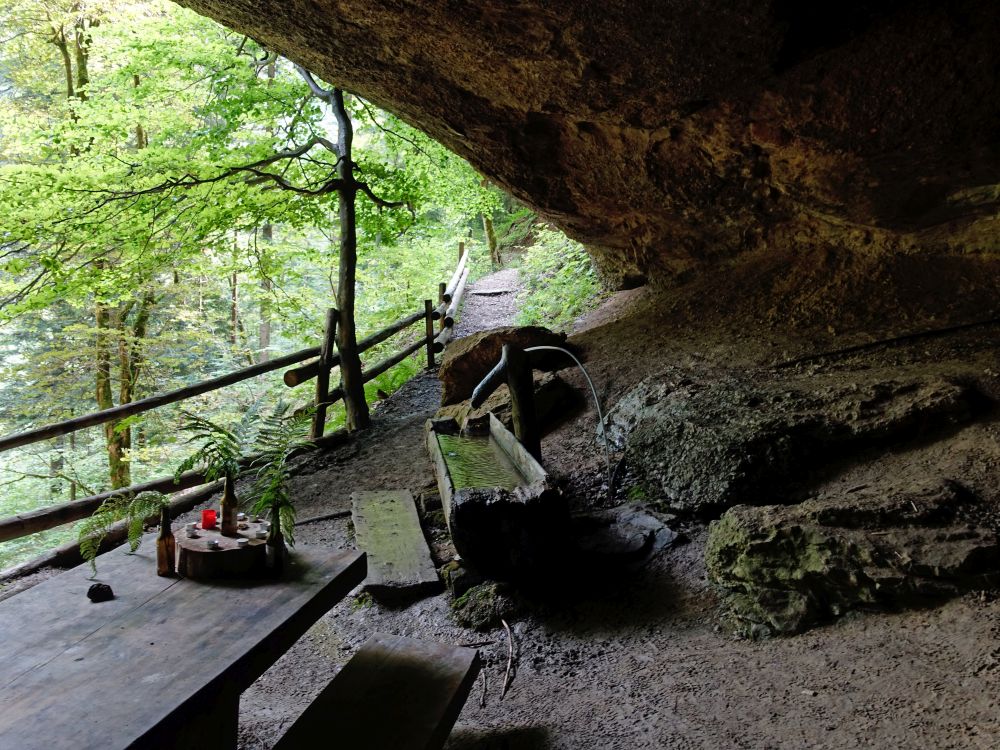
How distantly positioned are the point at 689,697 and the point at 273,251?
29.4 ft

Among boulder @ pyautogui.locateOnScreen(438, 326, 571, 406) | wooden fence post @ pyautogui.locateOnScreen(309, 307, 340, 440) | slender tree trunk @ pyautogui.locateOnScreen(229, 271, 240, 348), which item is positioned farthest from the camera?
slender tree trunk @ pyautogui.locateOnScreen(229, 271, 240, 348)

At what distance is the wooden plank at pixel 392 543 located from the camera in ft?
13.6

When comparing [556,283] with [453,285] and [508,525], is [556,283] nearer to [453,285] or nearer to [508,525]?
[453,285]

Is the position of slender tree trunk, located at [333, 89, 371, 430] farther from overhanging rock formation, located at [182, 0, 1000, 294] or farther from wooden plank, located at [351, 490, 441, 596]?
wooden plank, located at [351, 490, 441, 596]

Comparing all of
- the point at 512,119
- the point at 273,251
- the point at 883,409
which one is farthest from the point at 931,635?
the point at 273,251

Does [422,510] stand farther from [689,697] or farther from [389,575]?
[689,697]

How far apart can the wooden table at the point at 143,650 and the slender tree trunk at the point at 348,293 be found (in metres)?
5.29

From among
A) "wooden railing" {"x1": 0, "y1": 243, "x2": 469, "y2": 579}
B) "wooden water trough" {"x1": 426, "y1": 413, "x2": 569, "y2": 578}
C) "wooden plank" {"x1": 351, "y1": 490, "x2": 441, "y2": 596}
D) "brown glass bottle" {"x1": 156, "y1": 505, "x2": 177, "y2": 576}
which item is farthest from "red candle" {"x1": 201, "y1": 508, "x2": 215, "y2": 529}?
"wooden plank" {"x1": 351, "y1": 490, "x2": 441, "y2": 596}

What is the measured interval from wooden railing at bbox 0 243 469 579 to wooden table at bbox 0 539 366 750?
53.4 inches

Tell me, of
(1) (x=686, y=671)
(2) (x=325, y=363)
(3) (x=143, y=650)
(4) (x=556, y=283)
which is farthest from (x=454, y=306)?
(3) (x=143, y=650)

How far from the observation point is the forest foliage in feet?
23.5

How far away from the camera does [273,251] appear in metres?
9.98

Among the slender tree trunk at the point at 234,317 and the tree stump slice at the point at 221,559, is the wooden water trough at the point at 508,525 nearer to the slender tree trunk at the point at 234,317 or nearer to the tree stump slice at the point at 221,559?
the tree stump slice at the point at 221,559

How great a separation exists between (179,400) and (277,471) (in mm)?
5761
